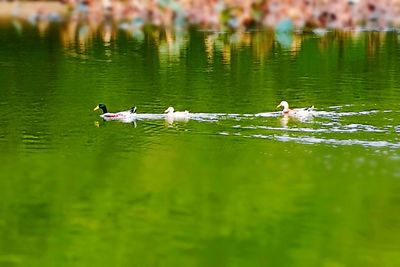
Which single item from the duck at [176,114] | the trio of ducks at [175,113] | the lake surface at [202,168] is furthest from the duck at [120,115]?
the duck at [176,114]

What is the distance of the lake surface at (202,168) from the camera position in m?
15.2

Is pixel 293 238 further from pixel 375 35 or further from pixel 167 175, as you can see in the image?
pixel 375 35

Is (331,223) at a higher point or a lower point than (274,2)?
lower

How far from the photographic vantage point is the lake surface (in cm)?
1521

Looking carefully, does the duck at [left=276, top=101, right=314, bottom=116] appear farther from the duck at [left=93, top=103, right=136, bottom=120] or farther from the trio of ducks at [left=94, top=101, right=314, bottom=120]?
the duck at [left=93, top=103, right=136, bottom=120]

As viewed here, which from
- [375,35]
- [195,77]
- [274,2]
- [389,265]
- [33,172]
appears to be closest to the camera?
[389,265]

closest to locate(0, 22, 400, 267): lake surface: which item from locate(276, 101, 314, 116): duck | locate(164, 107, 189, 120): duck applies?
locate(276, 101, 314, 116): duck

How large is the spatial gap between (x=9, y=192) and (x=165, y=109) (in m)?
7.82

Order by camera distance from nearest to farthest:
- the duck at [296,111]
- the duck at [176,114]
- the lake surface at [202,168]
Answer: the lake surface at [202,168]
the duck at [296,111]
the duck at [176,114]

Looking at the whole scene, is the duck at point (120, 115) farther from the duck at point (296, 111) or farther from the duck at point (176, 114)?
the duck at point (296, 111)

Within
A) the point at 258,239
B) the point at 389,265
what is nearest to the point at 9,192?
the point at 258,239

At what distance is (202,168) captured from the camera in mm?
19328

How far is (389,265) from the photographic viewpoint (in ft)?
46.9

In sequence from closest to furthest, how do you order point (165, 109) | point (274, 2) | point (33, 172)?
point (33, 172), point (165, 109), point (274, 2)
